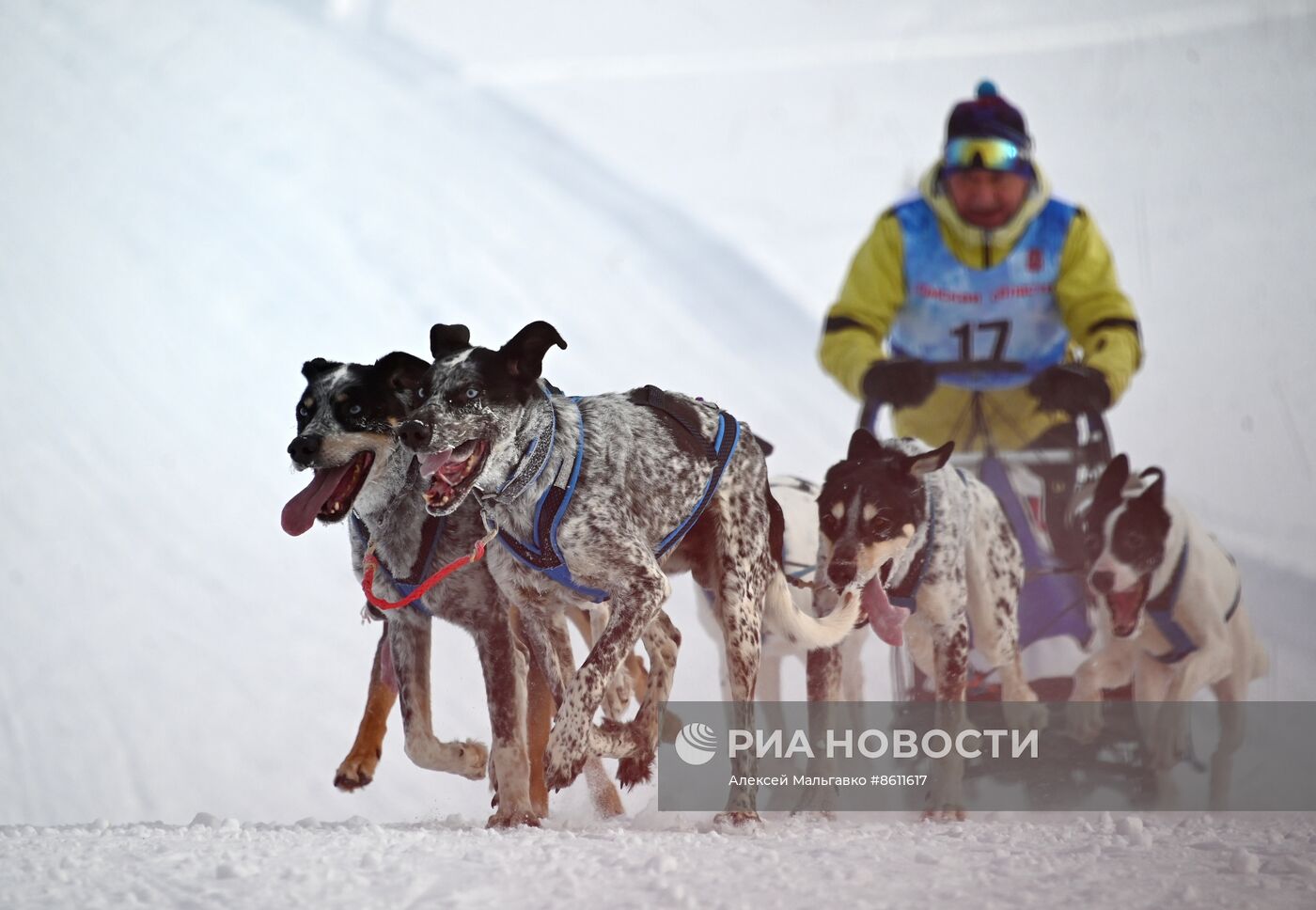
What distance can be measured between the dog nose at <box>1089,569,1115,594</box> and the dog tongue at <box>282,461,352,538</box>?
261cm

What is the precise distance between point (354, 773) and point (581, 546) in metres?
0.99

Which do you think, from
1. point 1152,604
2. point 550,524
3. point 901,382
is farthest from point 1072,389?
point 550,524

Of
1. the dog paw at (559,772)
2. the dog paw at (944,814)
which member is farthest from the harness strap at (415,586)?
the dog paw at (944,814)

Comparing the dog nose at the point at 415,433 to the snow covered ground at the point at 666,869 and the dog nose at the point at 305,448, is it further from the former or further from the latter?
the snow covered ground at the point at 666,869

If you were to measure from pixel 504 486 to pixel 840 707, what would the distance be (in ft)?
5.52

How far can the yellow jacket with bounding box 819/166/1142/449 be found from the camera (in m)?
5.43

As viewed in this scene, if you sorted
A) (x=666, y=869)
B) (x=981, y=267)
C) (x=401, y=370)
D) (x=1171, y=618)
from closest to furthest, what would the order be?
(x=666, y=869) < (x=401, y=370) < (x=1171, y=618) < (x=981, y=267)

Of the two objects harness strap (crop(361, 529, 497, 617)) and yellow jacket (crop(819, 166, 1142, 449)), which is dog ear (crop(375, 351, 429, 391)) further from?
yellow jacket (crop(819, 166, 1142, 449))

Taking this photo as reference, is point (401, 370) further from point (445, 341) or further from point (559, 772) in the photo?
point (559, 772)

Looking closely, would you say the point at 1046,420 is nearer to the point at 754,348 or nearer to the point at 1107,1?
the point at 754,348

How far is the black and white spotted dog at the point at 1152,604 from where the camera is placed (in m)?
5.00

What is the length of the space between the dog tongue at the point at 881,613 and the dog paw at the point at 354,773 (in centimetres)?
146

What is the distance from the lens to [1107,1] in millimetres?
11922

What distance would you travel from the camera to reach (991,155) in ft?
17.7
